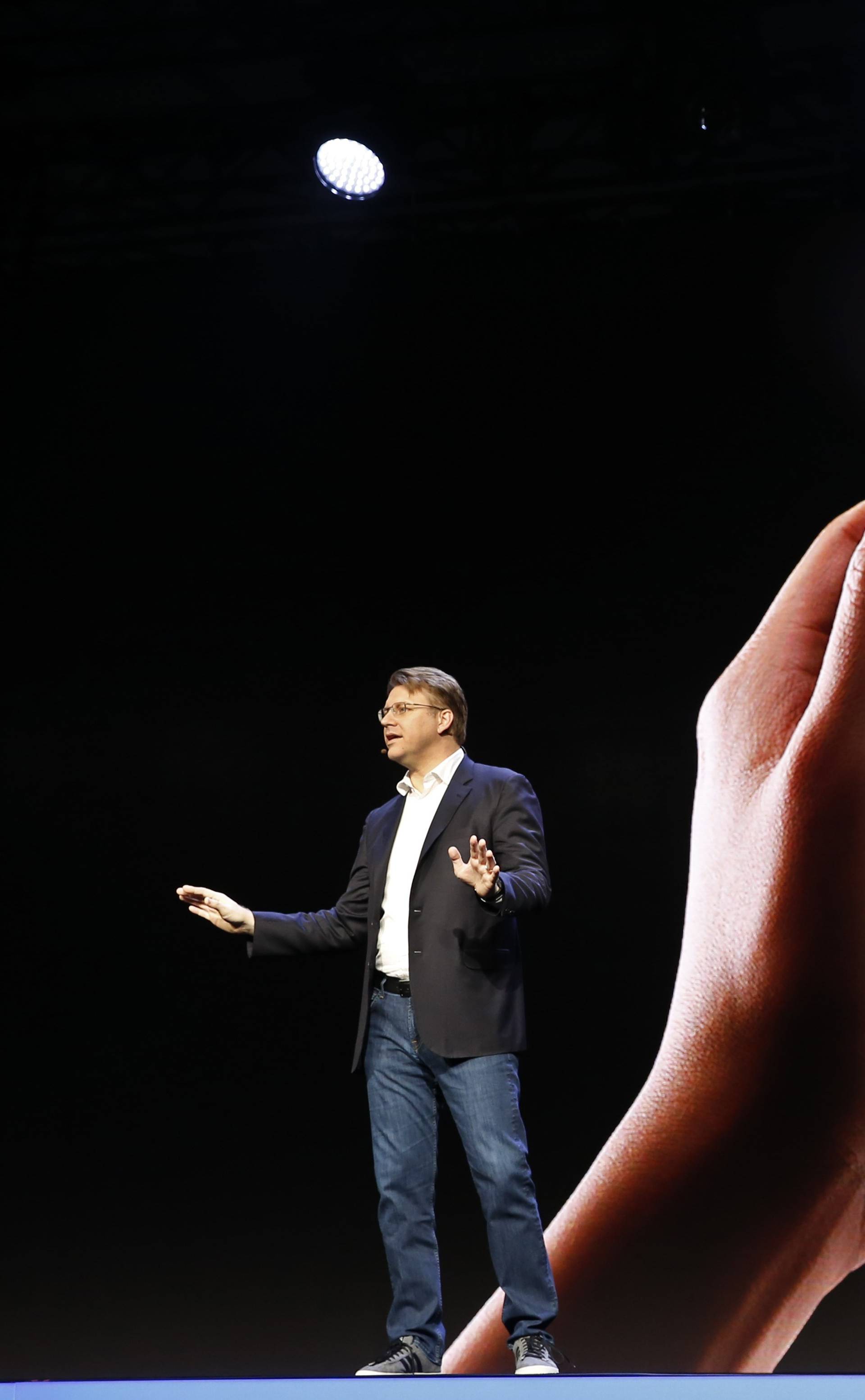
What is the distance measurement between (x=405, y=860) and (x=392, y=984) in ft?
0.88

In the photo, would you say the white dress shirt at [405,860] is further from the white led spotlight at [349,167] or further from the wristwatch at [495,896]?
the white led spotlight at [349,167]

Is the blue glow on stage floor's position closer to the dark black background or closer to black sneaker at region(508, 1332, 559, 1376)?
black sneaker at region(508, 1332, 559, 1376)

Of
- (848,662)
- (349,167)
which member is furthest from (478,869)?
(349,167)

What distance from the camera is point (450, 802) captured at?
9.49 ft

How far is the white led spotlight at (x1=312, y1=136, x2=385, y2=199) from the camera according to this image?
3.86 meters

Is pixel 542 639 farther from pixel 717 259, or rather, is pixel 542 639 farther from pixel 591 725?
pixel 717 259

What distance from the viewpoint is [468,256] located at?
3.90m

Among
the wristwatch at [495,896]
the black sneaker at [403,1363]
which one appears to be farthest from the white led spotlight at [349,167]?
the black sneaker at [403,1363]

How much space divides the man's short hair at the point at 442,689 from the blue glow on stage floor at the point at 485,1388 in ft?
4.25

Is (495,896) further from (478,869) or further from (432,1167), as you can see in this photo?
(432,1167)

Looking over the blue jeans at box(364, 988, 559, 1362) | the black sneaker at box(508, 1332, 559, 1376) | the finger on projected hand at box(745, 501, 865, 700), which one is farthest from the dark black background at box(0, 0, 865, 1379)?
the black sneaker at box(508, 1332, 559, 1376)

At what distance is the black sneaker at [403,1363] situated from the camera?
8.63 feet

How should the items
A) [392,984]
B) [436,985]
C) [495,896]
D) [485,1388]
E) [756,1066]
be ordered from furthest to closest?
[756,1066]
[392,984]
[436,985]
[495,896]
[485,1388]

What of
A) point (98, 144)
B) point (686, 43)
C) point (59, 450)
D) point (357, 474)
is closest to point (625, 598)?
point (357, 474)
